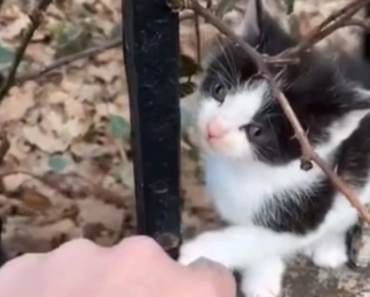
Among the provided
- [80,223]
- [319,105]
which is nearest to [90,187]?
[80,223]

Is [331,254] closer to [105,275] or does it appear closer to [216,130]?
[216,130]

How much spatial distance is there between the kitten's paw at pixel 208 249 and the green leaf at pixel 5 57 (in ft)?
1.84

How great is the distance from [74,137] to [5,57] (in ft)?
0.56

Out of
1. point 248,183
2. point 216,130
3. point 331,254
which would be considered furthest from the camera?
point 331,254

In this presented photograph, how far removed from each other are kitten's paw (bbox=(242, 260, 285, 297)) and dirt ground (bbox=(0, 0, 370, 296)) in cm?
21

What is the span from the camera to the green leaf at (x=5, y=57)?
5.06ft

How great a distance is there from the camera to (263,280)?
3.84 ft

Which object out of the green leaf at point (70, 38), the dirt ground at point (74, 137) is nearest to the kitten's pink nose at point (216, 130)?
the dirt ground at point (74, 137)

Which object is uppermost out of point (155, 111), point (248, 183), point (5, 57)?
point (155, 111)

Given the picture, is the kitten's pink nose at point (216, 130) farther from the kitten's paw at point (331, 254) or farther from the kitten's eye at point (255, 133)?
the kitten's paw at point (331, 254)

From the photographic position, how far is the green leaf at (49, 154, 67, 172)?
5.01 feet

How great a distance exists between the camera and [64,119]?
5.23 ft

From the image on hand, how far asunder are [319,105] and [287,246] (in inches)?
7.8

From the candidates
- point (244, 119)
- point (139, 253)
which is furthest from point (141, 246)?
point (244, 119)
